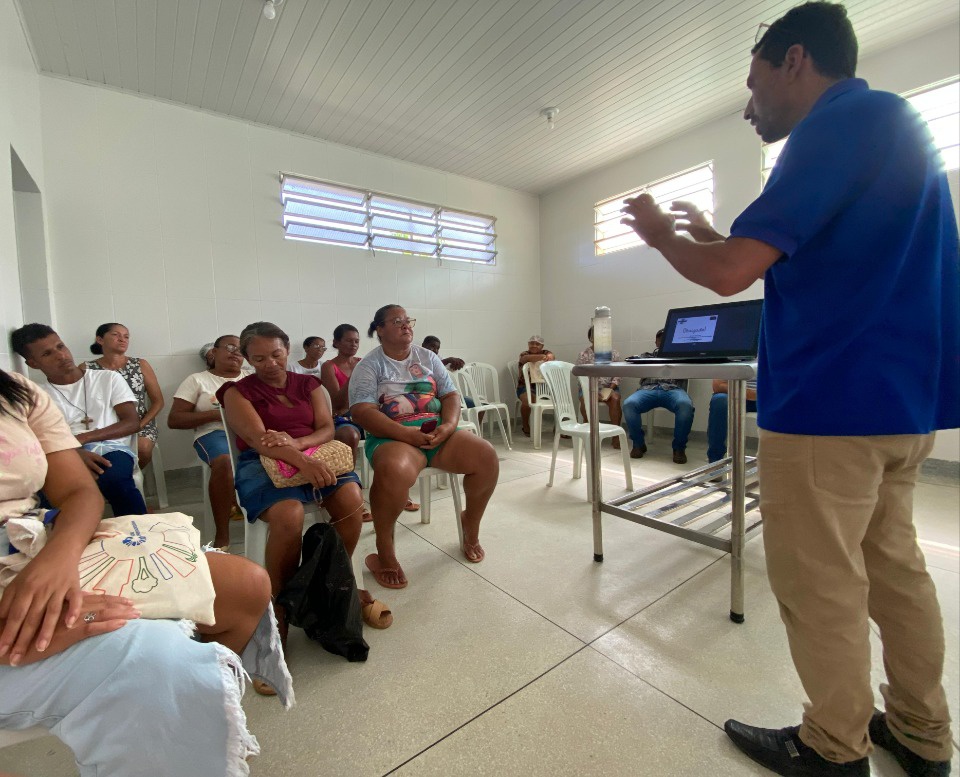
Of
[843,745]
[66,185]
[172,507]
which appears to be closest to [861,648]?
[843,745]

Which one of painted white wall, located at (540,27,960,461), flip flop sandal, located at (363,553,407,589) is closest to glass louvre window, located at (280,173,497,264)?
painted white wall, located at (540,27,960,461)

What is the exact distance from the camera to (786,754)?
886 millimetres

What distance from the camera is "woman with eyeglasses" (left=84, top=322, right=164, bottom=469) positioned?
8.81 feet

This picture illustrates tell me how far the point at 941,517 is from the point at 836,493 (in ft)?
7.27

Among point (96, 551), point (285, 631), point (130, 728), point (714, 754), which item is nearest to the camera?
point (130, 728)

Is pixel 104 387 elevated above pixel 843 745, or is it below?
above

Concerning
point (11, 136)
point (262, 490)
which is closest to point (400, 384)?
point (262, 490)

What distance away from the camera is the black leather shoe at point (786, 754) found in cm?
82

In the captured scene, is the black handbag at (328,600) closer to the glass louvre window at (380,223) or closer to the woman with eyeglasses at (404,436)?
the woman with eyeglasses at (404,436)

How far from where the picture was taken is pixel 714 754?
953 mm

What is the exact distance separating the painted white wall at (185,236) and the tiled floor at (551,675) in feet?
8.86

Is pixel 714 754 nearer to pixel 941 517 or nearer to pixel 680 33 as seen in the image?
pixel 941 517

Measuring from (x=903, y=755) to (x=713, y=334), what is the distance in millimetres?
1288

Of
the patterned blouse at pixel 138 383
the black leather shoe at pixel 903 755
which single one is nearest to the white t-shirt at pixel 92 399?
the patterned blouse at pixel 138 383
